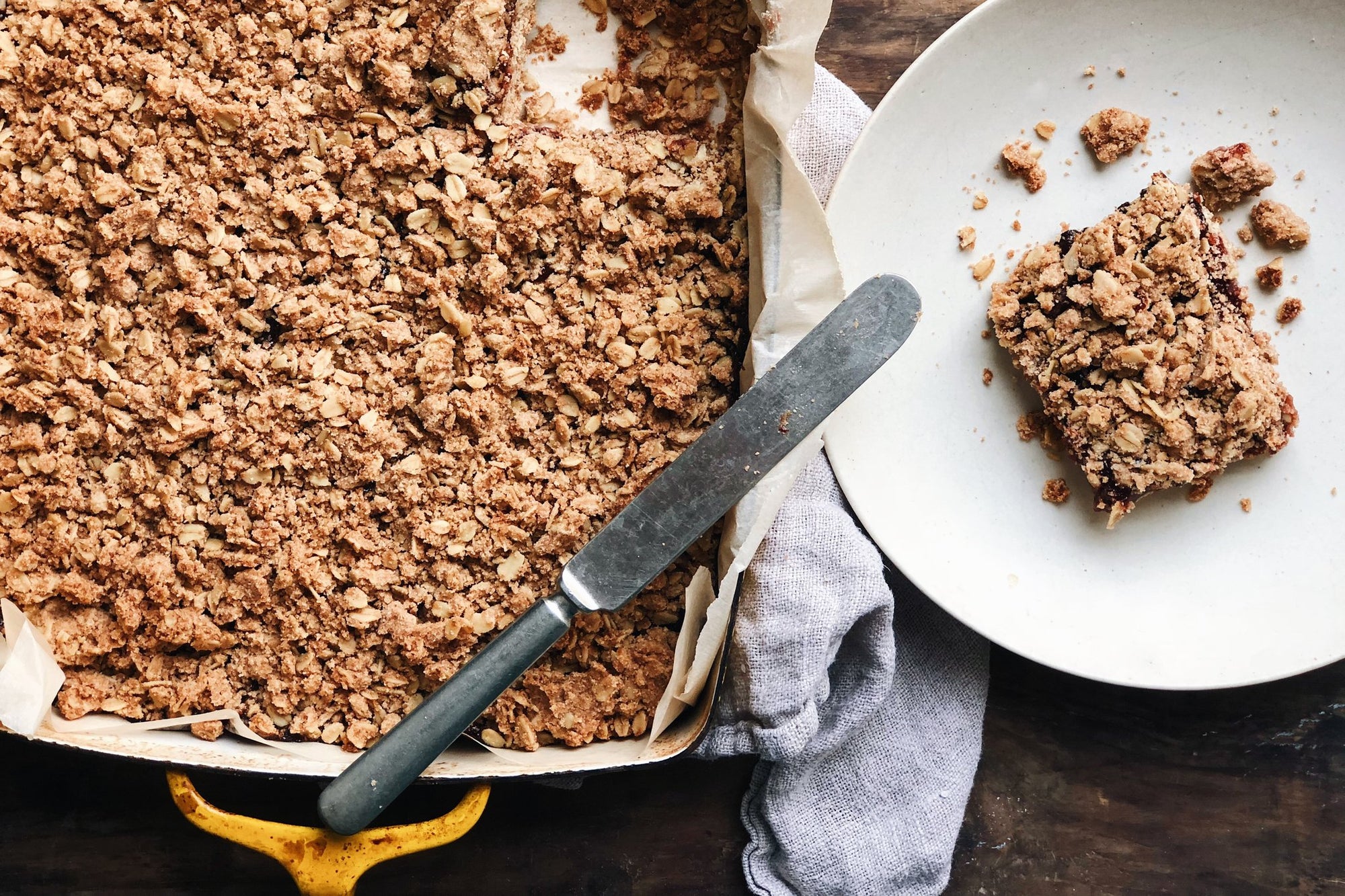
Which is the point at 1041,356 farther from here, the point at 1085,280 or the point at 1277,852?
the point at 1277,852

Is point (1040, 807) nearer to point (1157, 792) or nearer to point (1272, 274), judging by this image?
point (1157, 792)

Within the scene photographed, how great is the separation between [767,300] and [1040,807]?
967 millimetres

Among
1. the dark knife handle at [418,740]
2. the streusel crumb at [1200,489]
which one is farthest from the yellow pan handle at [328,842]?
the streusel crumb at [1200,489]

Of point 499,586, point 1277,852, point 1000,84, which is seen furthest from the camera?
point 1277,852

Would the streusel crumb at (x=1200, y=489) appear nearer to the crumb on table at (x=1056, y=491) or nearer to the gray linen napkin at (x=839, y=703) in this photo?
the crumb on table at (x=1056, y=491)

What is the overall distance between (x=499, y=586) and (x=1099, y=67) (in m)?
1.15

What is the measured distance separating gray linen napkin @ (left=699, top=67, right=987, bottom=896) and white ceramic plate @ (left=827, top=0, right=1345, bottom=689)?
101 millimetres

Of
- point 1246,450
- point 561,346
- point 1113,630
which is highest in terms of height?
point 561,346

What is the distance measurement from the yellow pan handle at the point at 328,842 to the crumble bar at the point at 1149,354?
969 mm

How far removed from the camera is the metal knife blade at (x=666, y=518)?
104 centimetres

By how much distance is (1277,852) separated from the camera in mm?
1459

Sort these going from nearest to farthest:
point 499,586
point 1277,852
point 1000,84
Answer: point 499,586, point 1000,84, point 1277,852

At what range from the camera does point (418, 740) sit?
1.04 meters

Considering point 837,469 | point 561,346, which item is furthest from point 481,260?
point 837,469
